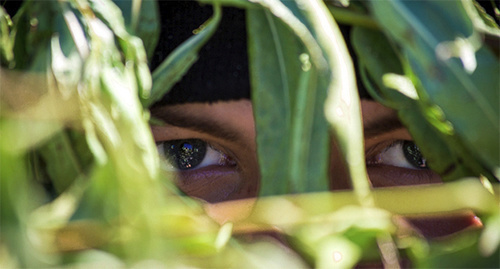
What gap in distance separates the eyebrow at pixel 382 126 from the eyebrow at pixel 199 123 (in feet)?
0.47

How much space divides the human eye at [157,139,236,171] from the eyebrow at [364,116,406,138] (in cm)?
20

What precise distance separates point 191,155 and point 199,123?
0.53 feet

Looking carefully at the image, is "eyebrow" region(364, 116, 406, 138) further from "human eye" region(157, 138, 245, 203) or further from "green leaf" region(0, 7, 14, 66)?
"green leaf" region(0, 7, 14, 66)

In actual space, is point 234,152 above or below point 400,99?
below

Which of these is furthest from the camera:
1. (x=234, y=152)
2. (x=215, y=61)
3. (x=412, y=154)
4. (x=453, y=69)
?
(x=412, y=154)

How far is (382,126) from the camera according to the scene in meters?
0.76

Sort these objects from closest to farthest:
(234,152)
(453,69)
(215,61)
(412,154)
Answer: (453,69) < (215,61) < (234,152) < (412,154)

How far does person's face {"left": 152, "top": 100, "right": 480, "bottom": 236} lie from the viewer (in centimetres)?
75

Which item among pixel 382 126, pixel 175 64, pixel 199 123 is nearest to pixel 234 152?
pixel 199 123

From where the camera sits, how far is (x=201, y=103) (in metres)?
0.74

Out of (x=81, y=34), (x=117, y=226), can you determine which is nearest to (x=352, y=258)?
(x=117, y=226)

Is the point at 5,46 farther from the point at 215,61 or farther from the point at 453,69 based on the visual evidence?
the point at 453,69

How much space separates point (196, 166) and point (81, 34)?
1.37 feet

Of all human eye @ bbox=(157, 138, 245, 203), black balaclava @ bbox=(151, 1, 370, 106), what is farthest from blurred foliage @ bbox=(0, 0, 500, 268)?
human eye @ bbox=(157, 138, 245, 203)
